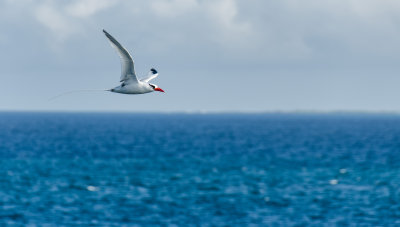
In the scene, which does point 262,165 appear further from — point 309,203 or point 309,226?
point 309,226

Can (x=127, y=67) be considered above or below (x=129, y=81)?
above

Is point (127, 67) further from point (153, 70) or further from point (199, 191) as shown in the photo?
point (199, 191)

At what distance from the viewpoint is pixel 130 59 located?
1597 centimetres

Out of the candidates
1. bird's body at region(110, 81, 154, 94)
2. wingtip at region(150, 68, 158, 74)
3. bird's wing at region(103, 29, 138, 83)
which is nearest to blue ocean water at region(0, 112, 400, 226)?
wingtip at region(150, 68, 158, 74)

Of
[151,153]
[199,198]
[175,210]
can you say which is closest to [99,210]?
[175,210]

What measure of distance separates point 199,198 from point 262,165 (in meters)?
31.6

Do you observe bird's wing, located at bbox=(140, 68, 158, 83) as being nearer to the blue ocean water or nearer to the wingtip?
the wingtip

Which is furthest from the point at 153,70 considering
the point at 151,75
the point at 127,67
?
the point at 127,67

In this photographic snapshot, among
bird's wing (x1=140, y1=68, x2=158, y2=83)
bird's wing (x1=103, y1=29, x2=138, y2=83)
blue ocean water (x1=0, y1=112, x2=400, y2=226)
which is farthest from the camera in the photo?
blue ocean water (x1=0, y1=112, x2=400, y2=226)

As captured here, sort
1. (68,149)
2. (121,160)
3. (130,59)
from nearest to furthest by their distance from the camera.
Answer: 1. (130,59)
2. (121,160)
3. (68,149)

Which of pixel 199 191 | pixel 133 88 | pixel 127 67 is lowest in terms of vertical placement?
pixel 199 191

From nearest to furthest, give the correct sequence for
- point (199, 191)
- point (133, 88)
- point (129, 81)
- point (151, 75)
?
1. point (133, 88)
2. point (129, 81)
3. point (151, 75)
4. point (199, 191)

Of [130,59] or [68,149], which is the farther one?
[68,149]

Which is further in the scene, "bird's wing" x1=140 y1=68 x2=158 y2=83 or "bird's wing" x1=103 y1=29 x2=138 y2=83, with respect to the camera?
"bird's wing" x1=140 y1=68 x2=158 y2=83
